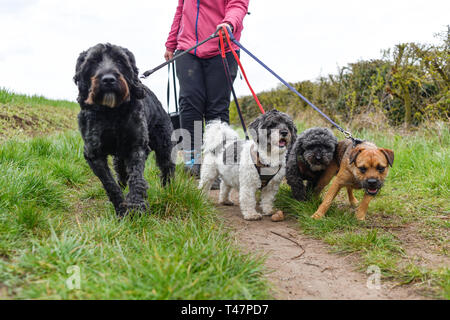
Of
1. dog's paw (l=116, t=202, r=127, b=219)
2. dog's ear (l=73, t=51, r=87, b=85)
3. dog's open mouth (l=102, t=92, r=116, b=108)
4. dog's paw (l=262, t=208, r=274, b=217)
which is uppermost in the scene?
dog's ear (l=73, t=51, r=87, b=85)

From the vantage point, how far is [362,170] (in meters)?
3.72

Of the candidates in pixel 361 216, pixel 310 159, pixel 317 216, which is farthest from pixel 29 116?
pixel 361 216

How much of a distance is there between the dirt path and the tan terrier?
0.57m

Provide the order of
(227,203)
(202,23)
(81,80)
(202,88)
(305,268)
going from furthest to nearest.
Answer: (202,88), (202,23), (227,203), (81,80), (305,268)

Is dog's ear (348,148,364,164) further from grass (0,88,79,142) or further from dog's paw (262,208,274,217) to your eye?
grass (0,88,79,142)

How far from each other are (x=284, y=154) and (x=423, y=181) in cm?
235

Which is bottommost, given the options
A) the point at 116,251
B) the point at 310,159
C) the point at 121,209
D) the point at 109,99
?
the point at 116,251

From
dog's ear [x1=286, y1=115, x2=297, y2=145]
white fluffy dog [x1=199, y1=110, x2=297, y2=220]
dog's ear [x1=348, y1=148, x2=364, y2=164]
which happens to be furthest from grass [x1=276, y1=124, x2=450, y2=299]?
dog's ear [x1=286, y1=115, x2=297, y2=145]

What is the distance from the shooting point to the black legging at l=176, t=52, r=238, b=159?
527 cm

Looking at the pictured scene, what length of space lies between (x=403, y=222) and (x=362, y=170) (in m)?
0.92

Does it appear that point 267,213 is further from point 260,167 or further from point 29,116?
point 29,116

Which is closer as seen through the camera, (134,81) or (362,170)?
(134,81)

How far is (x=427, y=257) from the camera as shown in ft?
10.0

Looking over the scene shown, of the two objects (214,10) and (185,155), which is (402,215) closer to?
(185,155)
